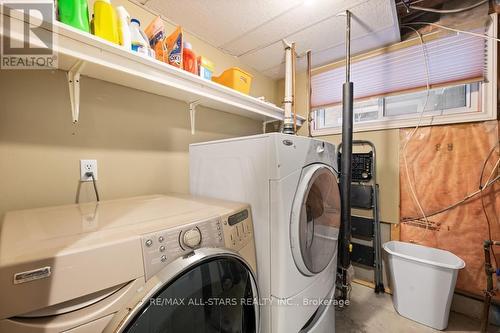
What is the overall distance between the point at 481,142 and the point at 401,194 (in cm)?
67

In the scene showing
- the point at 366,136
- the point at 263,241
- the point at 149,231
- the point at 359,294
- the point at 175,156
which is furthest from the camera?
the point at 366,136

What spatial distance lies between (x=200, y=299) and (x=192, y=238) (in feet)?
0.72

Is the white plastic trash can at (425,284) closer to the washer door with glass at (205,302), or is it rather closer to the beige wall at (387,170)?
the beige wall at (387,170)

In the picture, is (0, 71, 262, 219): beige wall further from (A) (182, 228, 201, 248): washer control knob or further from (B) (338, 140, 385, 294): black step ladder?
(B) (338, 140, 385, 294): black step ladder

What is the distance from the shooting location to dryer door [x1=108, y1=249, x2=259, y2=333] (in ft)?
1.95

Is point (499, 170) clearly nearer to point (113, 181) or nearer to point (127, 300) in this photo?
point (127, 300)

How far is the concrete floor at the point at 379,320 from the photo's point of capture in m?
1.55

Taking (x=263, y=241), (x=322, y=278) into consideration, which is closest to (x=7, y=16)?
(x=263, y=241)

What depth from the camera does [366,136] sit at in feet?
7.03

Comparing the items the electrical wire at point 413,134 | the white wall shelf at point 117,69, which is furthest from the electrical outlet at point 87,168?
the electrical wire at point 413,134

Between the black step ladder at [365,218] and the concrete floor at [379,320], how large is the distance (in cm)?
20

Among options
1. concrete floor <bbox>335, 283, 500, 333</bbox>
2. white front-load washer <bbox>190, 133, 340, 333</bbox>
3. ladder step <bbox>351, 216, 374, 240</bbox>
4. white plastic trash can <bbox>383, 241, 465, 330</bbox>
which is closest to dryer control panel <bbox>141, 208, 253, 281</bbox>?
white front-load washer <bbox>190, 133, 340, 333</bbox>

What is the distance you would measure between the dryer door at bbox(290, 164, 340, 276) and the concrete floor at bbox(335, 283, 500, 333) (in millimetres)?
675

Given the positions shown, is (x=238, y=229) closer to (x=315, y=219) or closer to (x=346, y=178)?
(x=315, y=219)
